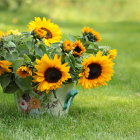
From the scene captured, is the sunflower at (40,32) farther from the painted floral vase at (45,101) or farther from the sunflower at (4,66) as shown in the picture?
the painted floral vase at (45,101)

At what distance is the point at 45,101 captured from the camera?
400 cm

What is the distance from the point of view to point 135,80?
6.37 meters

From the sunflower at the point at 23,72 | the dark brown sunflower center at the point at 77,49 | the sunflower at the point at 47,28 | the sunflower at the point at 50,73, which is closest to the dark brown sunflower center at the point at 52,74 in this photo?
the sunflower at the point at 50,73

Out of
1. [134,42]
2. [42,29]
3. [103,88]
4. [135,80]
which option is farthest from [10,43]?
[134,42]

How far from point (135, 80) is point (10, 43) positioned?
112 inches

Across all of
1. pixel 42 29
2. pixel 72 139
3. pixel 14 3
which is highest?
pixel 14 3

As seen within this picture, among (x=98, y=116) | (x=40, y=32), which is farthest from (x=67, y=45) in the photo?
(x=98, y=116)

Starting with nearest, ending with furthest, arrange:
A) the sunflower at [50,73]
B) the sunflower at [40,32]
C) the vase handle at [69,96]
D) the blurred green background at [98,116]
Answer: the blurred green background at [98,116] < the sunflower at [50,73] < the sunflower at [40,32] < the vase handle at [69,96]

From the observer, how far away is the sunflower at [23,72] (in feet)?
12.0

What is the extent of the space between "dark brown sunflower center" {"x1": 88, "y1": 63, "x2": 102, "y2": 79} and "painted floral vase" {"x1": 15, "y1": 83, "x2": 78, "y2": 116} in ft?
0.73

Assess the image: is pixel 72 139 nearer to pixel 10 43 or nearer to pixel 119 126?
pixel 119 126

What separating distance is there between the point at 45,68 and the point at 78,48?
0.34 meters

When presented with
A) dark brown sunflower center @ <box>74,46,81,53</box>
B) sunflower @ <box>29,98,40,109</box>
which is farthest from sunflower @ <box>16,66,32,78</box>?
dark brown sunflower center @ <box>74,46,81,53</box>

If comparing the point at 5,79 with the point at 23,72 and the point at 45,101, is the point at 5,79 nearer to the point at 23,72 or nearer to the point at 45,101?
the point at 23,72
